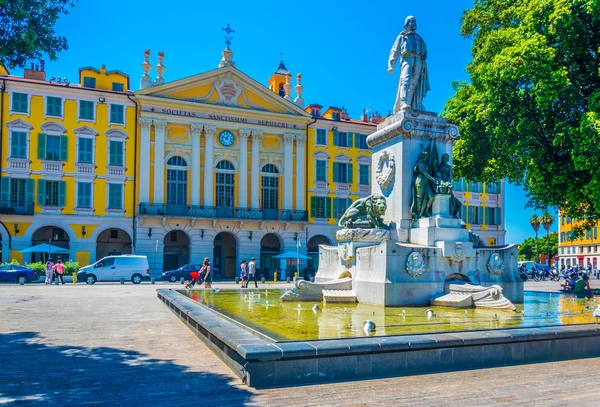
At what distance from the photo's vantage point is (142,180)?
129ft

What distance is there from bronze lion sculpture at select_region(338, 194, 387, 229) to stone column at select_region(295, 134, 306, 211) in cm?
3149

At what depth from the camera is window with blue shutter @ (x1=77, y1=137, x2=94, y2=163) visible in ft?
126

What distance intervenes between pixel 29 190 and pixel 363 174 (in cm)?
2565

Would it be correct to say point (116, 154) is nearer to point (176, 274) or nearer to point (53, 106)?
point (53, 106)

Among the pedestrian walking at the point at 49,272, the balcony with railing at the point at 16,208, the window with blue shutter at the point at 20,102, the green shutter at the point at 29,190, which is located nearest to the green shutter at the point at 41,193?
the green shutter at the point at 29,190

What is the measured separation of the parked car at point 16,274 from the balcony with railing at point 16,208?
20.3 feet

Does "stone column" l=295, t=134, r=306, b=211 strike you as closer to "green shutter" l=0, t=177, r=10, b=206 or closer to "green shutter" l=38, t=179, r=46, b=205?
"green shutter" l=38, t=179, r=46, b=205

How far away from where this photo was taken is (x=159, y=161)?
130ft

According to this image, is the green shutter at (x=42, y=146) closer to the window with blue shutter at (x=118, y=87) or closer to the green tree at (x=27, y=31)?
the window with blue shutter at (x=118, y=87)

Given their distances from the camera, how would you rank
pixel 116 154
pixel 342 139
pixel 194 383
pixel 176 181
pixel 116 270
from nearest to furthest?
1. pixel 194 383
2. pixel 116 270
3. pixel 116 154
4. pixel 176 181
5. pixel 342 139

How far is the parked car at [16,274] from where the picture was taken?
1169 inches

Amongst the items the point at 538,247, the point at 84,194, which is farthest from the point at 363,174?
the point at 538,247

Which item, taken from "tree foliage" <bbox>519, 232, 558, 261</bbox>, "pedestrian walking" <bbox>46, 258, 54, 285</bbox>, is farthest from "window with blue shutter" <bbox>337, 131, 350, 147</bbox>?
"tree foliage" <bbox>519, 232, 558, 261</bbox>

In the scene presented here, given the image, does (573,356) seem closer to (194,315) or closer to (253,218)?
(194,315)
